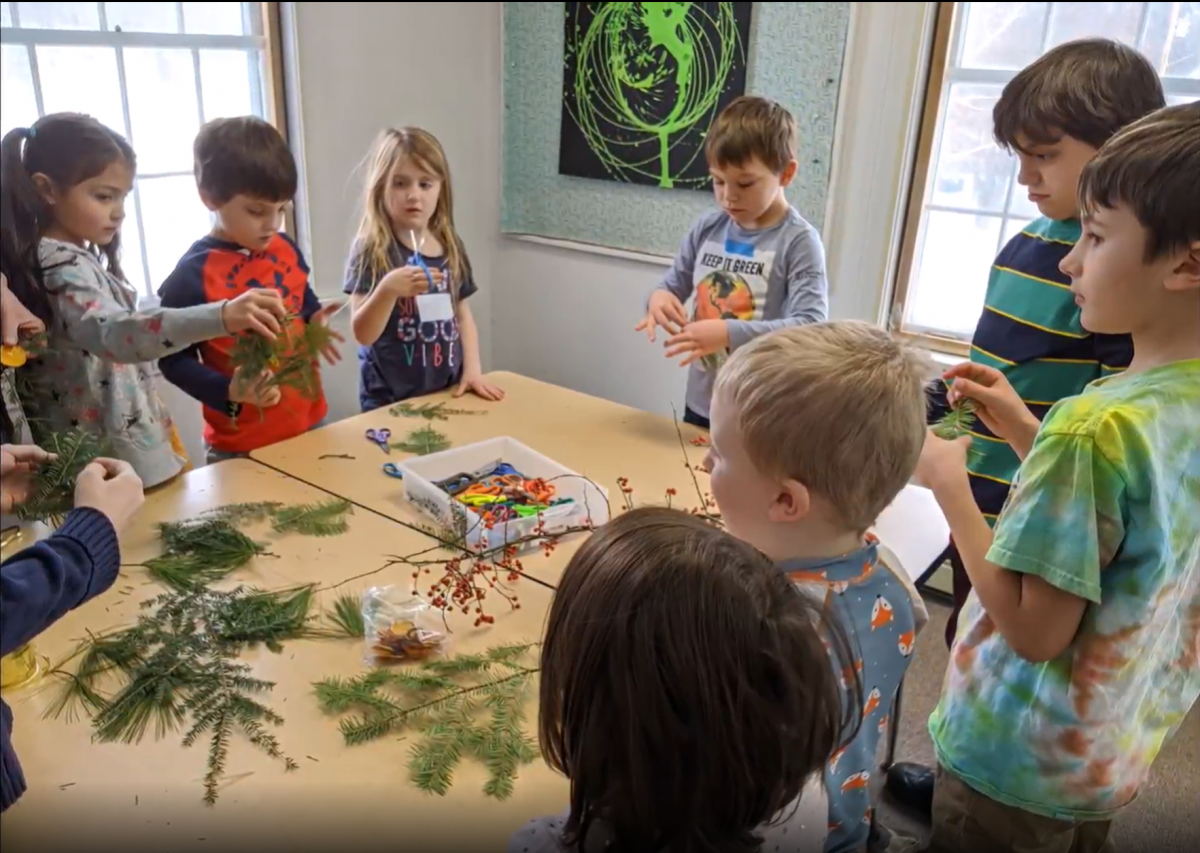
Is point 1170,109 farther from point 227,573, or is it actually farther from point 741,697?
point 227,573

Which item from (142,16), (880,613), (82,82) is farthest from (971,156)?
(82,82)

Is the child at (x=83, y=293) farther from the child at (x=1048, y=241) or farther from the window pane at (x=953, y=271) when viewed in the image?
the window pane at (x=953, y=271)

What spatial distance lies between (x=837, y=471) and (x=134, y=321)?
1.45 metres

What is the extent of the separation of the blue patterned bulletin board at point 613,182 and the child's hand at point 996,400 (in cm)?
209

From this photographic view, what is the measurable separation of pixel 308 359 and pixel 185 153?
1.70 meters

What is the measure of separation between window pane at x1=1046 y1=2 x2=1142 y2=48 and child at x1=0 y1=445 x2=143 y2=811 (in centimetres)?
288

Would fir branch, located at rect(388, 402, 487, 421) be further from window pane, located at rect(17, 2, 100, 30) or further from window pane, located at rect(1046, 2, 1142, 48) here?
window pane, located at rect(1046, 2, 1142, 48)

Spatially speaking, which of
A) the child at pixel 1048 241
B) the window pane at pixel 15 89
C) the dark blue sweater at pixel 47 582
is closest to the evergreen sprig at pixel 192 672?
the dark blue sweater at pixel 47 582

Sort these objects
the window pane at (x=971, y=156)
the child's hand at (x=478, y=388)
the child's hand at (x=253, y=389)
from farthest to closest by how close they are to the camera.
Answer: the window pane at (x=971, y=156)
the child's hand at (x=478, y=388)
the child's hand at (x=253, y=389)

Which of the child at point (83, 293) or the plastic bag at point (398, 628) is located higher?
the child at point (83, 293)

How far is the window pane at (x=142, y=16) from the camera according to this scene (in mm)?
2910

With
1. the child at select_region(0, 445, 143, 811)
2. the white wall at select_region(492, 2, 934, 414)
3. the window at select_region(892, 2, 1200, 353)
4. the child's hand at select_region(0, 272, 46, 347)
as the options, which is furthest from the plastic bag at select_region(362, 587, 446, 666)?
the white wall at select_region(492, 2, 934, 414)

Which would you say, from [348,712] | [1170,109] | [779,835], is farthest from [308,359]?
[1170,109]

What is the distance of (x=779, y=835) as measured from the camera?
940 mm
